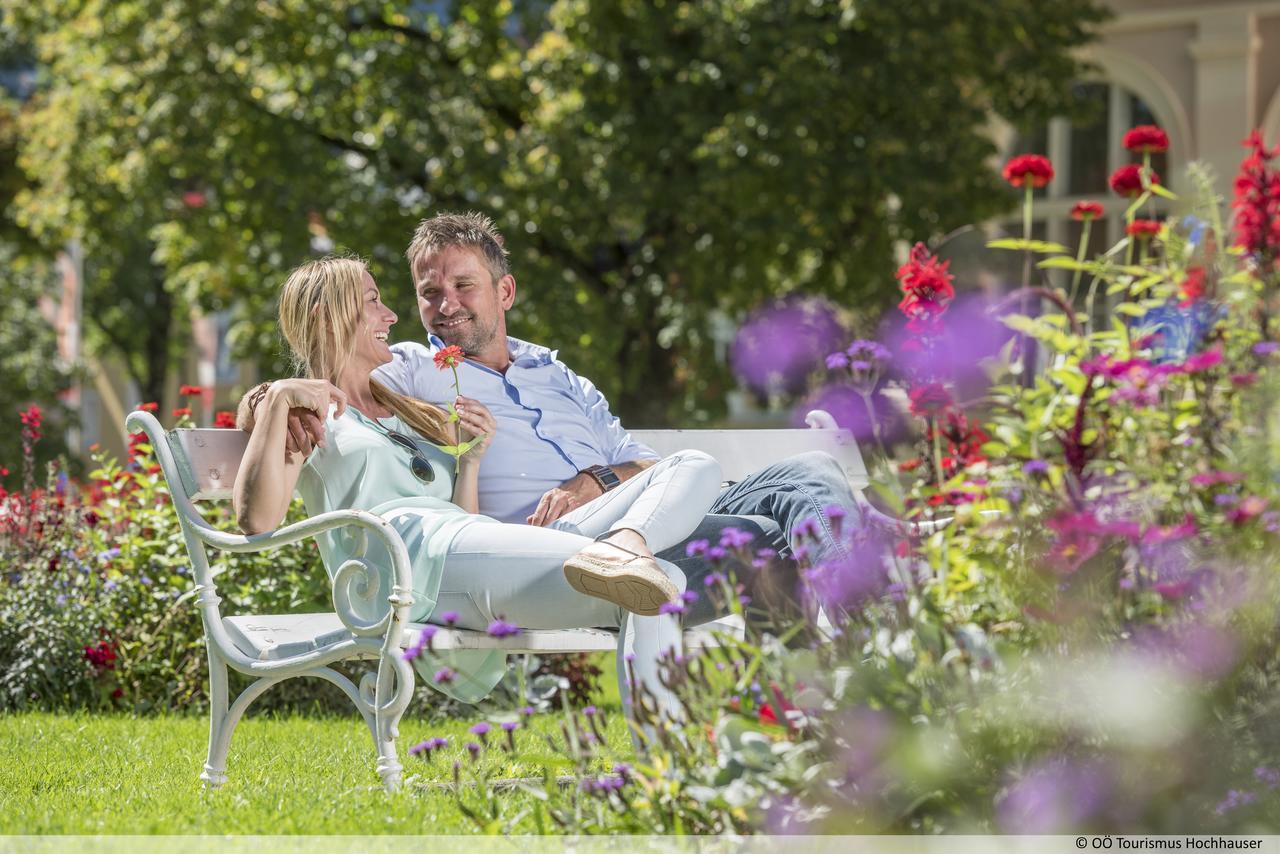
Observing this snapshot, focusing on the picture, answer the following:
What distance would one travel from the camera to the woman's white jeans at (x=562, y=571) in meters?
3.38

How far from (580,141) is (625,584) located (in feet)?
35.3

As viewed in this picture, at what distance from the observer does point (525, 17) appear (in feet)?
47.2

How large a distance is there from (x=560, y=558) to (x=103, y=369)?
30.8 meters

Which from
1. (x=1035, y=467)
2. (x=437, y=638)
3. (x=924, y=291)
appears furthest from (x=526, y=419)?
(x=1035, y=467)

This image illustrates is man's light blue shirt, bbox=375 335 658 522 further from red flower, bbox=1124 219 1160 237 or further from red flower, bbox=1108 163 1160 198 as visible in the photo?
red flower, bbox=1124 219 1160 237

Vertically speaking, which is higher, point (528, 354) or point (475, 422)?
point (528, 354)

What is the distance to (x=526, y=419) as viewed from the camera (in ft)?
14.4

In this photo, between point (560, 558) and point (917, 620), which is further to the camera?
point (560, 558)

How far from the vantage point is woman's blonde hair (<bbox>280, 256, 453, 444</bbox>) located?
395 centimetres

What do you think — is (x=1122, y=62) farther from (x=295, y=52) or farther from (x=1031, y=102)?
(x=295, y=52)

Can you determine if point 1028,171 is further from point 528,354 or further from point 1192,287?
point 1192,287

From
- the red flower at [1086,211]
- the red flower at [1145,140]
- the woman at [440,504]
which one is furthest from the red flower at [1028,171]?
the woman at [440,504]

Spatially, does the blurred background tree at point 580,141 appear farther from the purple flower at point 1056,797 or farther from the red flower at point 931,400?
the purple flower at point 1056,797

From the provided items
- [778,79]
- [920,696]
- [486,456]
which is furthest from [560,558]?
[778,79]
